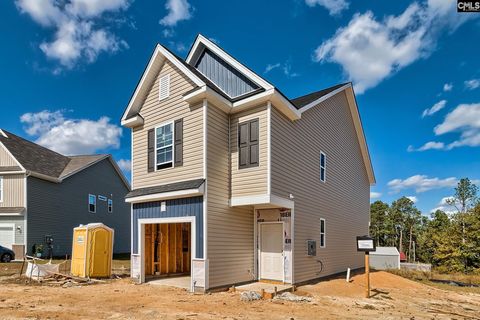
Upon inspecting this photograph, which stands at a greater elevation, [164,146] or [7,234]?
[164,146]

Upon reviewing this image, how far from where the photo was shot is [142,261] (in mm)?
12859

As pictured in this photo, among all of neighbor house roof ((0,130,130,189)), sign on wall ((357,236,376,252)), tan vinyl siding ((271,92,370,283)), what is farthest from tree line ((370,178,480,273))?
neighbor house roof ((0,130,130,189))

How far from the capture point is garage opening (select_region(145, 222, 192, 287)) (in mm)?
14008

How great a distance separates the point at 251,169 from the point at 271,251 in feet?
10.8

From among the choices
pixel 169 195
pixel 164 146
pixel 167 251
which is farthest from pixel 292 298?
pixel 164 146

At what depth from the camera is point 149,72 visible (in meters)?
13.4

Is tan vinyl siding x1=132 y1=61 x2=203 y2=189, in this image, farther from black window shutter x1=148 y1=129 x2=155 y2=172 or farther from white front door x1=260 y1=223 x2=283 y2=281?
white front door x1=260 y1=223 x2=283 y2=281

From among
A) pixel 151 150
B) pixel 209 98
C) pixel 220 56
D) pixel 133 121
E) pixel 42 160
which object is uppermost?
pixel 220 56

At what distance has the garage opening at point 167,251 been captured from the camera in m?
14.0

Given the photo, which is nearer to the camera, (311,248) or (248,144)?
(248,144)

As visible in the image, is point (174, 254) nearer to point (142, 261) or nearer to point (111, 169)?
point (142, 261)

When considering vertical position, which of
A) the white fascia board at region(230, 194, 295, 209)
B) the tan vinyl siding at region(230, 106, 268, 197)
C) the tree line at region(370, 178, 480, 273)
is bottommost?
the tree line at region(370, 178, 480, 273)

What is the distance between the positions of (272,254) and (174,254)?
4.86 meters

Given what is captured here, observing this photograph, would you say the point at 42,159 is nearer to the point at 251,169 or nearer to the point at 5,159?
the point at 5,159
